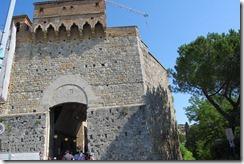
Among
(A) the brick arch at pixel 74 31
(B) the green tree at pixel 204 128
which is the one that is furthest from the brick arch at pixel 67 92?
(B) the green tree at pixel 204 128

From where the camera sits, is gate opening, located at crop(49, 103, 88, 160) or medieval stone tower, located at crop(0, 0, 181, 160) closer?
medieval stone tower, located at crop(0, 0, 181, 160)

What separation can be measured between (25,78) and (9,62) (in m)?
1.30

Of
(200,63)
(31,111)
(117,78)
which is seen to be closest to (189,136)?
(200,63)

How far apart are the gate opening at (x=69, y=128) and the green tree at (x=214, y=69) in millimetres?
5091

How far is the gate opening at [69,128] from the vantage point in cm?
1596

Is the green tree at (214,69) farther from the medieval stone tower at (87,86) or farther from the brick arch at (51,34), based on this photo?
the brick arch at (51,34)

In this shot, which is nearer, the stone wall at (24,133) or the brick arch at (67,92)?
the stone wall at (24,133)

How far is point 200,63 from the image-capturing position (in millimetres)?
14891

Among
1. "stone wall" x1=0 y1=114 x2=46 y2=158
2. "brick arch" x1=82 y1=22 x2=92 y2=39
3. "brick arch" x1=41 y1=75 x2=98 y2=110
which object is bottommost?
"stone wall" x1=0 y1=114 x2=46 y2=158

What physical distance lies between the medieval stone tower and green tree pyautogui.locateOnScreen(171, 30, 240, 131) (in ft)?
5.35

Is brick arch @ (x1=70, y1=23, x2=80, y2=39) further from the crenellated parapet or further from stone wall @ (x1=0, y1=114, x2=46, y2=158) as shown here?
stone wall @ (x1=0, y1=114, x2=46, y2=158)

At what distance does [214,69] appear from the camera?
47.4 ft

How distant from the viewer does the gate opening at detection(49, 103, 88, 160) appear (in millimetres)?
15962

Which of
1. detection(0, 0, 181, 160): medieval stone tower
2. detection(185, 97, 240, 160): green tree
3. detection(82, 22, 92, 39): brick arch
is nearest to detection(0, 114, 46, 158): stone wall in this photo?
detection(0, 0, 181, 160): medieval stone tower
